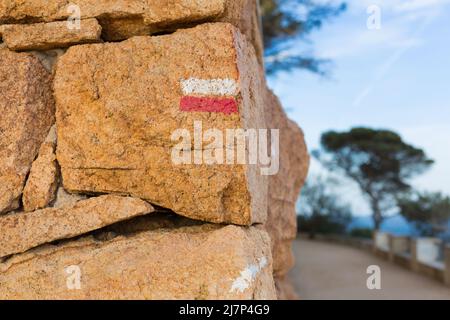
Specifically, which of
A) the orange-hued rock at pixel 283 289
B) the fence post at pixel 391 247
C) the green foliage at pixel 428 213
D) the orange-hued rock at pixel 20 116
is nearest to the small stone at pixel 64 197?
the orange-hued rock at pixel 20 116

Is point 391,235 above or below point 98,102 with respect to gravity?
below

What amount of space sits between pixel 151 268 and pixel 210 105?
707 millimetres

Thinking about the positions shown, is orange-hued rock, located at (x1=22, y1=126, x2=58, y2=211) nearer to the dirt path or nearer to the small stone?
the small stone

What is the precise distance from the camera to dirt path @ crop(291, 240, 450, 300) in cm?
736

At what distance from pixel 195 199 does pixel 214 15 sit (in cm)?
84

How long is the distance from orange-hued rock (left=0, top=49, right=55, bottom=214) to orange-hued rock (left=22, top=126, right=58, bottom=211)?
1.5 inches

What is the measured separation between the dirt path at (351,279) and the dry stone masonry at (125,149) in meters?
5.43

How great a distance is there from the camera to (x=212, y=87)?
6.71ft

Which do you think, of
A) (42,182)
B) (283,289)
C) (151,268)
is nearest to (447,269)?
(283,289)

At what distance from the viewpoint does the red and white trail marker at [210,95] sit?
6.66ft
